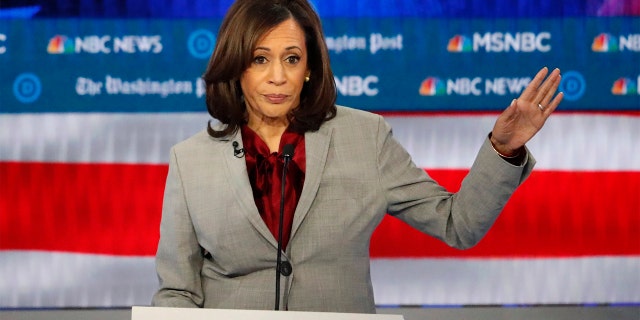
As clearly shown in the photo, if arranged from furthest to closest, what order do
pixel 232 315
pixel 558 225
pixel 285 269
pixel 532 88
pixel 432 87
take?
pixel 558 225, pixel 432 87, pixel 285 269, pixel 532 88, pixel 232 315

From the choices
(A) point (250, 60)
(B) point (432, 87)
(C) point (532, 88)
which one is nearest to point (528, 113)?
(C) point (532, 88)

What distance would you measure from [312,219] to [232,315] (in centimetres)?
45

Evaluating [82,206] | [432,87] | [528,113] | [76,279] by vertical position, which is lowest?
[76,279]

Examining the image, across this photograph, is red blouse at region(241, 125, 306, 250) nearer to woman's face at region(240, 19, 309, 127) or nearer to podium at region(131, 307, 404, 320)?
woman's face at region(240, 19, 309, 127)

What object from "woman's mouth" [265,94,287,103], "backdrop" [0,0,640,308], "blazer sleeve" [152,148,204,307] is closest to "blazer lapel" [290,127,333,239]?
"woman's mouth" [265,94,287,103]

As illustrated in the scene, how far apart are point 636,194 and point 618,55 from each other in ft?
1.74

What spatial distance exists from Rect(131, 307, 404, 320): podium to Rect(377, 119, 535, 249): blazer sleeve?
1.53 feet

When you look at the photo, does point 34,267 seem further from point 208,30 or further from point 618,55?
point 618,55

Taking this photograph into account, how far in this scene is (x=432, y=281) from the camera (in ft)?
12.2

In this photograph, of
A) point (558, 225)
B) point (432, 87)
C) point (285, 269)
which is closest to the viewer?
point (285, 269)

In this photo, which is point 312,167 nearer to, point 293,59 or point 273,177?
point 273,177

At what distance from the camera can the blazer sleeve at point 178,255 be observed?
200cm

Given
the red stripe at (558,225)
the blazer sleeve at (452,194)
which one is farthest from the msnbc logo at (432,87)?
the blazer sleeve at (452,194)

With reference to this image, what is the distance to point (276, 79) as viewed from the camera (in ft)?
6.49
